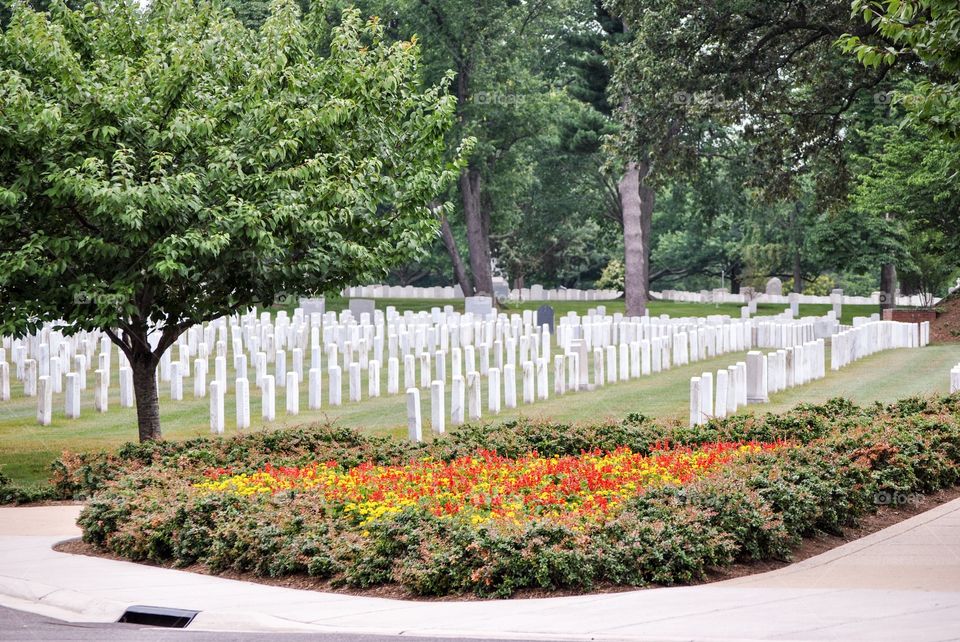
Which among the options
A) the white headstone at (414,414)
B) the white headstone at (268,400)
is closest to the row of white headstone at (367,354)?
the white headstone at (268,400)

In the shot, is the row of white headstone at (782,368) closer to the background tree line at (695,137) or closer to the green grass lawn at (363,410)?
the green grass lawn at (363,410)

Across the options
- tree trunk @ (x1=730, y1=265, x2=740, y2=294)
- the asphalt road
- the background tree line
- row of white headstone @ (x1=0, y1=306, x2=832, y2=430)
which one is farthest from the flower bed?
tree trunk @ (x1=730, y1=265, x2=740, y2=294)

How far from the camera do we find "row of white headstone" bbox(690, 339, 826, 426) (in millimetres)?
18359

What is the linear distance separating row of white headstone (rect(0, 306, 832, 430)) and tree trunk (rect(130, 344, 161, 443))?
80.2 inches

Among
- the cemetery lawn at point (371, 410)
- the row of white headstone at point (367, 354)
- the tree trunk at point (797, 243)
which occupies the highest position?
the tree trunk at point (797, 243)

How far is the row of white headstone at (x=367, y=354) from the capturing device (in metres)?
21.5

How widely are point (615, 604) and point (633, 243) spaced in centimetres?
3692

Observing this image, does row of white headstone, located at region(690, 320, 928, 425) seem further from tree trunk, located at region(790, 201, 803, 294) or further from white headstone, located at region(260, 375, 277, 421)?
tree trunk, located at region(790, 201, 803, 294)

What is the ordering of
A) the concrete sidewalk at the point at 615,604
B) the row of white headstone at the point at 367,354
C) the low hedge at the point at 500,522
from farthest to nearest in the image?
the row of white headstone at the point at 367,354, the low hedge at the point at 500,522, the concrete sidewalk at the point at 615,604

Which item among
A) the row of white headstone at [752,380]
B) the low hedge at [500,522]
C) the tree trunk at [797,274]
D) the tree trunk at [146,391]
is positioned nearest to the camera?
the low hedge at [500,522]

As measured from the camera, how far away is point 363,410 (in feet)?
70.4

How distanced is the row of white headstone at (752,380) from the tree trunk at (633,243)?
741 inches

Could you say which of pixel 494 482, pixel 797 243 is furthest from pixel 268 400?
pixel 797 243

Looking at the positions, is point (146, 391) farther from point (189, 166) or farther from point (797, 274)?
point (797, 274)
